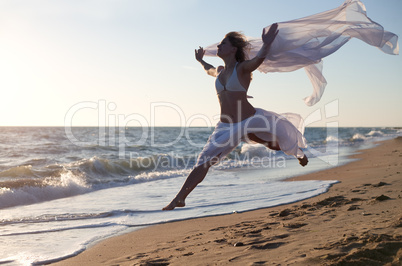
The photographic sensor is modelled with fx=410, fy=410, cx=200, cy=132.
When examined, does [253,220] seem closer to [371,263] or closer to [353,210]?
[353,210]

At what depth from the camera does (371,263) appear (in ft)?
11.3

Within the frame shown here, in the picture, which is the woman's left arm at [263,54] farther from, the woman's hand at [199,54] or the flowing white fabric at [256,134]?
the woman's hand at [199,54]

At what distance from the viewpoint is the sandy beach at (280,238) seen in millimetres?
3773

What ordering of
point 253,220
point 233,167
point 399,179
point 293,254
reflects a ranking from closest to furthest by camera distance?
point 293,254, point 253,220, point 399,179, point 233,167

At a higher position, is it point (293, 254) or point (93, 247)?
point (293, 254)

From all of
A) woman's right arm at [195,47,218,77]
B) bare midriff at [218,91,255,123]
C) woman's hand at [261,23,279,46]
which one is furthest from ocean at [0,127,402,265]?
woman's hand at [261,23,279,46]

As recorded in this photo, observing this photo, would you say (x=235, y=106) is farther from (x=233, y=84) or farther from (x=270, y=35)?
(x=270, y=35)

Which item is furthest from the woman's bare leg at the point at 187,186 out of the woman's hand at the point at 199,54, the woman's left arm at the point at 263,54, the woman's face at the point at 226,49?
the woman's hand at the point at 199,54

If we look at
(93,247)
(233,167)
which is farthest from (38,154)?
(93,247)

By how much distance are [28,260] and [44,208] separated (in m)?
4.14

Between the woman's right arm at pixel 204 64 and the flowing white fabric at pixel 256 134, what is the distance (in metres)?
→ 0.84

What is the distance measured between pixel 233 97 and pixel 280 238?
1.75 meters

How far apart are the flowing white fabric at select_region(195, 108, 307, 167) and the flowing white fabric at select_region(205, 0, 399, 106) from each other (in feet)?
2.55

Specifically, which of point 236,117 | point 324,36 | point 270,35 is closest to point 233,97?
point 236,117
